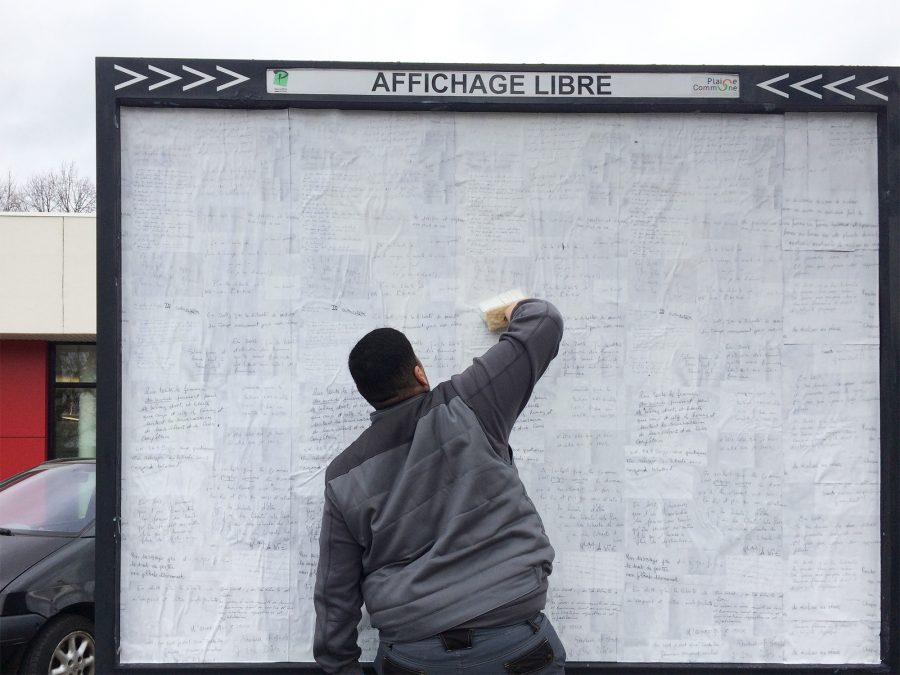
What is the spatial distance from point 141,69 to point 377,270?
1.23m

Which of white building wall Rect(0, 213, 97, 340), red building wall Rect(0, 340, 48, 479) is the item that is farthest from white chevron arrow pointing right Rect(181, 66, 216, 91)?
red building wall Rect(0, 340, 48, 479)

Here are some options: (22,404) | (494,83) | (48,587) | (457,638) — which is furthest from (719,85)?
(22,404)

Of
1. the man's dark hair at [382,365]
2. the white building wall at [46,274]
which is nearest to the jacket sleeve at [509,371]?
the man's dark hair at [382,365]

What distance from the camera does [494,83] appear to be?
323 cm

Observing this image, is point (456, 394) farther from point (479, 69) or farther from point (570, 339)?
point (479, 69)

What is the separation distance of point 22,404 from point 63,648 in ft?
33.2

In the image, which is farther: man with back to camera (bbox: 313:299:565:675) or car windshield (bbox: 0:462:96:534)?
car windshield (bbox: 0:462:96:534)

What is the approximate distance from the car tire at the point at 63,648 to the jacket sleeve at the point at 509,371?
391cm

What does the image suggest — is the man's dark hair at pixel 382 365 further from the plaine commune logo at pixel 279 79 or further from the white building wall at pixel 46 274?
the white building wall at pixel 46 274

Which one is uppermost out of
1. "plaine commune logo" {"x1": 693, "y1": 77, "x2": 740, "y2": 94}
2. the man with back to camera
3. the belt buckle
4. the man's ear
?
"plaine commune logo" {"x1": 693, "y1": 77, "x2": 740, "y2": 94}

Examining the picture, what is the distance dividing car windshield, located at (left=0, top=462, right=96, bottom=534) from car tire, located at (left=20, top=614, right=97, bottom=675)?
2.01ft

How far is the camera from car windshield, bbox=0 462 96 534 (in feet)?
18.3

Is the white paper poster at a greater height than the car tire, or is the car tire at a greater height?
the white paper poster

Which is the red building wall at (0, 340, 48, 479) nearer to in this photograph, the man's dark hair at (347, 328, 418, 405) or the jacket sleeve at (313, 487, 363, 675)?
the jacket sleeve at (313, 487, 363, 675)
